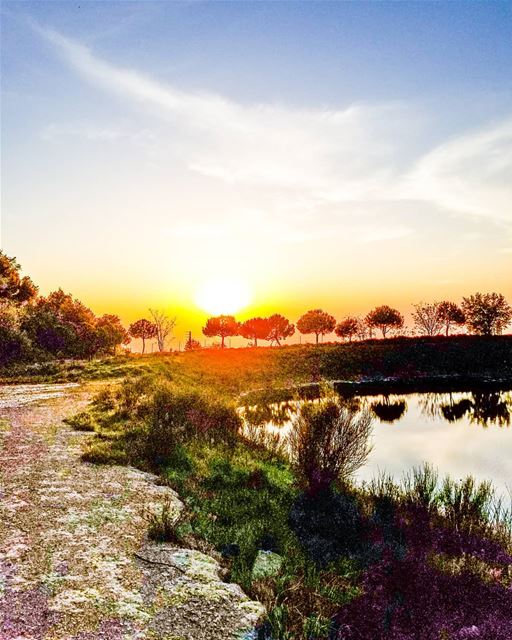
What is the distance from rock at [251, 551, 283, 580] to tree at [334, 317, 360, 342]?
4892 inches

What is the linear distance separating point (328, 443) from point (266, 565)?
6008 mm

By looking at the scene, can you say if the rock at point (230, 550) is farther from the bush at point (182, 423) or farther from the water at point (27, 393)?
the water at point (27, 393)

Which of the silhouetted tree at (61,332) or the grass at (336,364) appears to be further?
the silhouetted tree at (61,332)

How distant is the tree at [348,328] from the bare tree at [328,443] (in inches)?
4662

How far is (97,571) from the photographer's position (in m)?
6.96

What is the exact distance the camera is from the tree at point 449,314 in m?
116

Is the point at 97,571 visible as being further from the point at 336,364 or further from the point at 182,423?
the point at 336,364

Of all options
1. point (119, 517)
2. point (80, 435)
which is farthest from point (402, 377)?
point (119, 517)

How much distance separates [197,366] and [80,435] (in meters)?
38.8

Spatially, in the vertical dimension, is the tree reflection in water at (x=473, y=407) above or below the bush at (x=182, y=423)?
below

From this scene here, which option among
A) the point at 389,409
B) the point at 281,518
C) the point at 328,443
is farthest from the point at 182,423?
the point at 389,409

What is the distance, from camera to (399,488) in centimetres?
1479

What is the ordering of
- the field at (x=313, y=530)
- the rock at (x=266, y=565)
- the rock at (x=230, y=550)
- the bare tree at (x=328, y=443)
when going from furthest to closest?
1. the bare tree at (x=328, y=443)
2. the rock at (x=230, y=550)
3. the rock at (x=266, y=565)
4. the field at (x=313, y=530)

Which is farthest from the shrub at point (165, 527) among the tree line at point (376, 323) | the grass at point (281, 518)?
the tree line at point (376, 323)
